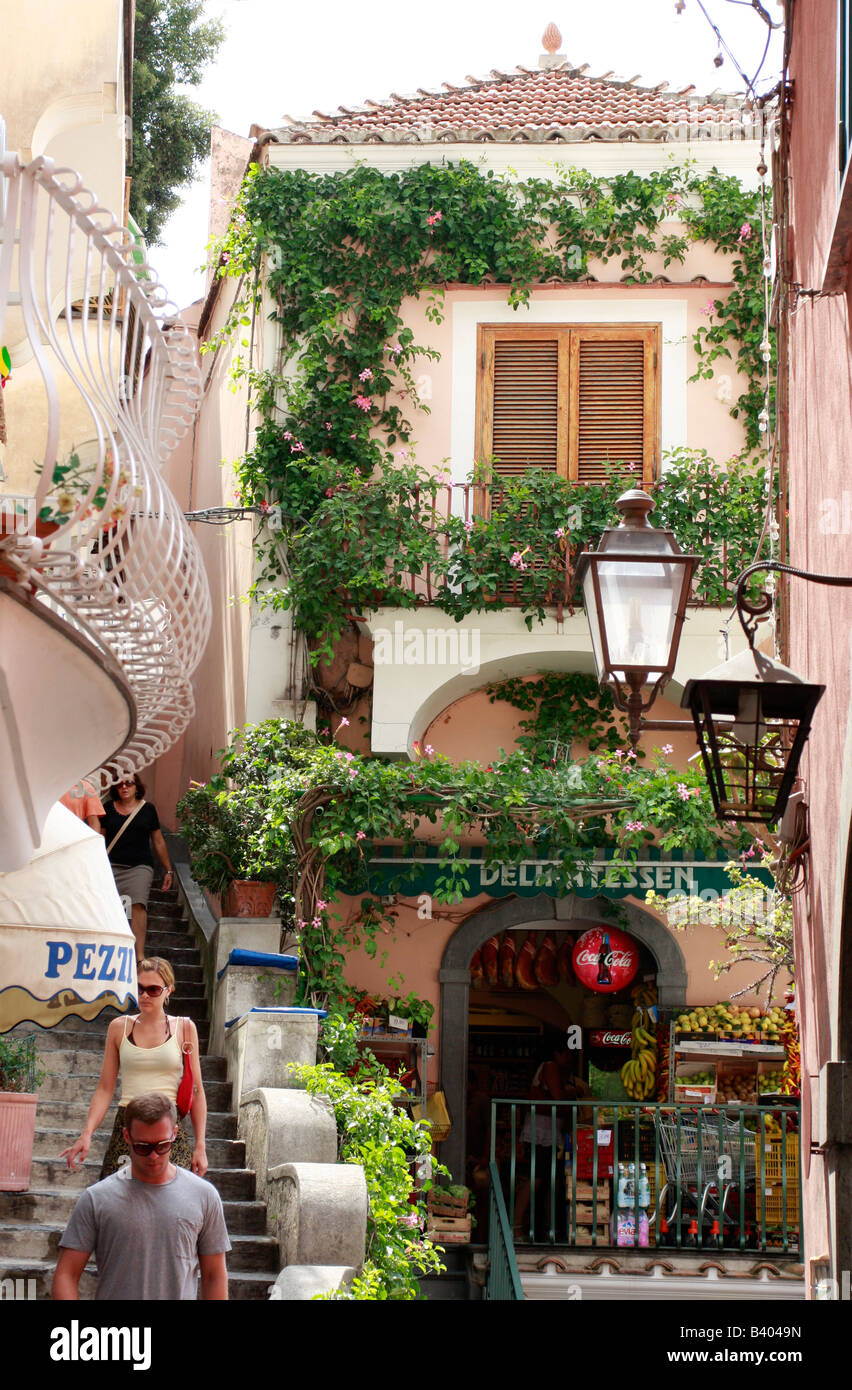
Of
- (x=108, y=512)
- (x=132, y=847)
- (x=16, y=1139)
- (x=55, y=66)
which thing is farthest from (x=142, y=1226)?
(x=132, y=847)

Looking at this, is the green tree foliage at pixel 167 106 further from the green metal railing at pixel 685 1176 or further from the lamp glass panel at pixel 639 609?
the lamp glass panel at pixel 639 609

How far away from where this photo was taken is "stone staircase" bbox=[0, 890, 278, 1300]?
28.2ft

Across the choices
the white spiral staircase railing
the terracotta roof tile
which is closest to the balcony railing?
the terracotta roof tile

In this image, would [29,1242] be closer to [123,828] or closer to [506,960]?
[123,828]

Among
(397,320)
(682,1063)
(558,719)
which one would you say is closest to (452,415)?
(397,320)

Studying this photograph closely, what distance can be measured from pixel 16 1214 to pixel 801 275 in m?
6.30

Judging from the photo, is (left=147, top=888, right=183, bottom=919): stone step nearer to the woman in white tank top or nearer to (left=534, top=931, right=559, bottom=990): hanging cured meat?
(left=534, top=931, right=559, bottom=990): hanging cured meat

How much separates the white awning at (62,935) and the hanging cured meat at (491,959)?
27.8 feet

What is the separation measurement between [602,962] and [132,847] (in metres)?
4.62

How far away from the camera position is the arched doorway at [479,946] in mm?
14711

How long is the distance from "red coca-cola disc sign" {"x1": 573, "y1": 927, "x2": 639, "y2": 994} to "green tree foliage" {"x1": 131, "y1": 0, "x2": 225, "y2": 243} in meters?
10.2

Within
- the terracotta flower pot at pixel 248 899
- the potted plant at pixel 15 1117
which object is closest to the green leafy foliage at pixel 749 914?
the terracotta flower pot at pixel 248 899

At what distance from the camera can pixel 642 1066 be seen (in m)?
14.6
